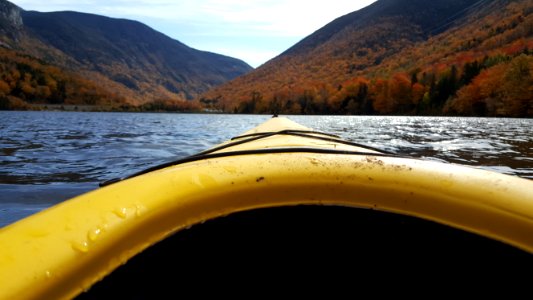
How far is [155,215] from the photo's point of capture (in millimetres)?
1119

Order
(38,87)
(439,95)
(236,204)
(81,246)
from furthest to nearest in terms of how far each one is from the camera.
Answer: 1. (38,87)
2. (439,95)
3. (236,204)
4. (81,246)

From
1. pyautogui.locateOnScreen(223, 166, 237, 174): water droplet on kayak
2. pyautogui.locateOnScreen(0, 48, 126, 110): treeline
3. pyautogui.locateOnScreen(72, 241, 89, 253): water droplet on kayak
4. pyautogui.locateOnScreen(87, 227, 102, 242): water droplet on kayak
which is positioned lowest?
pyautogui.locateOnScreen(0, 48, 126, 110): treeline

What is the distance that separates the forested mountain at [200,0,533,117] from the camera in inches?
1996

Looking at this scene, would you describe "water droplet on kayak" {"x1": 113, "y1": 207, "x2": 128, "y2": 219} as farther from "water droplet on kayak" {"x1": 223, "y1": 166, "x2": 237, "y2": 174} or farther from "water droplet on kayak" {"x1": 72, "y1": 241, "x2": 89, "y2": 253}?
"water droplet on kayak" {"x1": 223, "y1": 166, "x2": 237, "y2": 174}

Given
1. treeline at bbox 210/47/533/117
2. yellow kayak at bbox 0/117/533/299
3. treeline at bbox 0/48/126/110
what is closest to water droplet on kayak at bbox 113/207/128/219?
yellow kayak at bbox 0/117/533/299

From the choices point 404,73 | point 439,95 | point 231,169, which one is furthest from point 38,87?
point 231,169

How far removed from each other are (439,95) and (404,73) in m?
27.9

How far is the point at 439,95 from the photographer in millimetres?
60906

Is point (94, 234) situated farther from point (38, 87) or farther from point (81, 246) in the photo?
point (38, 87)

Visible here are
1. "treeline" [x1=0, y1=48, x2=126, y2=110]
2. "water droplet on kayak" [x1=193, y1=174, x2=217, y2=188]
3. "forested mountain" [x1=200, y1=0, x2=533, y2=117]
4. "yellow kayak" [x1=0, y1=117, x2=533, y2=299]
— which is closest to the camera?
"yellow kayak" [x1=0, y1=117, x2=533, y2=299]

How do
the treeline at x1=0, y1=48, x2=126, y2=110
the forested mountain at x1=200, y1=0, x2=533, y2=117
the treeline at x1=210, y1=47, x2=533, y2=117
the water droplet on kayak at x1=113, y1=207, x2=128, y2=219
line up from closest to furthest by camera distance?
the water droplet on kayak at x1=113, y1=207, x2=128, y2=219 < the treeline at x1=210, y1=47, x2=533, y2=117 < the forested mountain at x1=200, y1=0, x2=533, y2=117 < the treeline at x1=0, y1=48, x2=126, y2=110

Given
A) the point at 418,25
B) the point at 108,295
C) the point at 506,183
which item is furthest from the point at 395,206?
the point at 418,25

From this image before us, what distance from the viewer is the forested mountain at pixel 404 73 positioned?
5069cm

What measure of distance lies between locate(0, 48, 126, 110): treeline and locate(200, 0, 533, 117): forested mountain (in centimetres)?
3761
